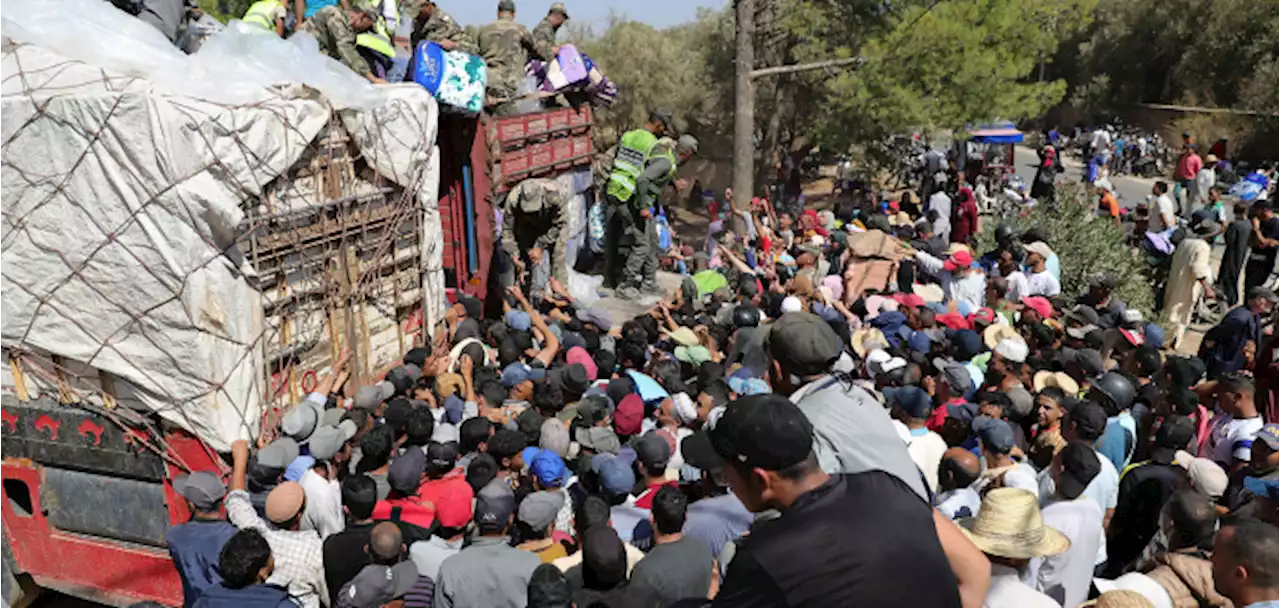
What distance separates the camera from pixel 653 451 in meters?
4.09

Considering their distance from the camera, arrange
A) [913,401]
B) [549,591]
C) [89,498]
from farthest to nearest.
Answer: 1. [89,498]
2. [913,401]
3. [549,591]

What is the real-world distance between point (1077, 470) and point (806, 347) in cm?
150

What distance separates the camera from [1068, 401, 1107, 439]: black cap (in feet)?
13.2

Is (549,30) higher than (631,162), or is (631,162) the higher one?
(549,30)

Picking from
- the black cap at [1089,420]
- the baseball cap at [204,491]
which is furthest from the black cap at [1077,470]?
the baseball cap at [204,491]

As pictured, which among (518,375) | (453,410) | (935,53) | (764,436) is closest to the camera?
(764,436)

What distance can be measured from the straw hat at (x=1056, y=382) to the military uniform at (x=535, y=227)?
4.49m

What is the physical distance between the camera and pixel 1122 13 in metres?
30.4

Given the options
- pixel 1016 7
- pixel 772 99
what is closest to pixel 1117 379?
pixel 1016 7

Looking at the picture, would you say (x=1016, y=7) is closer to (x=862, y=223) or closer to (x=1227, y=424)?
(x=862, y=223)

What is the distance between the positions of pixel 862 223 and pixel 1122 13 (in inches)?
1010

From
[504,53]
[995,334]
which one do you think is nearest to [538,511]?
[995,334]

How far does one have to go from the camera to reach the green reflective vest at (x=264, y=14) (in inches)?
283

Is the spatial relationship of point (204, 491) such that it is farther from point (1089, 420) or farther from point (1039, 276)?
point (1039, 276)
